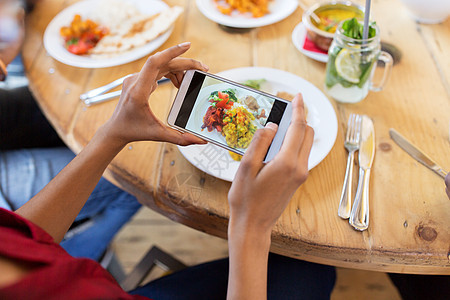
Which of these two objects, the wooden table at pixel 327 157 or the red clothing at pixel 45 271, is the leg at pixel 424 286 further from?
the red clothing at pixel 45 271

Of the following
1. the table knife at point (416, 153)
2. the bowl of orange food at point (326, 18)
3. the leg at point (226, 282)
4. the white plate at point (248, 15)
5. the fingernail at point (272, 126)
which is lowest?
the leg at point (226, 282)

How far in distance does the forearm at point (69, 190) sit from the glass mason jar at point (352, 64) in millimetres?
546

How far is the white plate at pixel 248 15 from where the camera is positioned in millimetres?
1129

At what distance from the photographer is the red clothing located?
1.43 feet

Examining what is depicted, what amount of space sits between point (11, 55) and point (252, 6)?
2.51ft

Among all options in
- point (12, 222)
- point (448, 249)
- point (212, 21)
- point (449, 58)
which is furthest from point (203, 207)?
point (449, 58)

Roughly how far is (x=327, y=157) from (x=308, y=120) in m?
0.11

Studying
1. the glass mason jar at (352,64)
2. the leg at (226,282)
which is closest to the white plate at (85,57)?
the glass mason jar at (352,64)

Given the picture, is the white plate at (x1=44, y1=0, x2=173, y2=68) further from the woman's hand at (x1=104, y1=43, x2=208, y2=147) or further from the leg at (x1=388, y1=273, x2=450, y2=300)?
the leg at (x1=388, y1=273, x2=450, y2=300)

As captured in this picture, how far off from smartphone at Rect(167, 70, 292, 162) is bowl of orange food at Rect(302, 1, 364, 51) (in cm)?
42

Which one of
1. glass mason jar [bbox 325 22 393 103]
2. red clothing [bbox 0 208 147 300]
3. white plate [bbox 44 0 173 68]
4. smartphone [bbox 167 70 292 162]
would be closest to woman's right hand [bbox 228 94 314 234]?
smartphone [bbox 167 70 292 162]

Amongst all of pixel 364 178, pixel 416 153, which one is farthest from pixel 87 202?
pixel 416 153

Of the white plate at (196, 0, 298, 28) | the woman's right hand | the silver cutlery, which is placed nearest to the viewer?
the woman's right hand

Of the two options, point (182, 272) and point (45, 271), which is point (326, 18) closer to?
point (182, 272)
